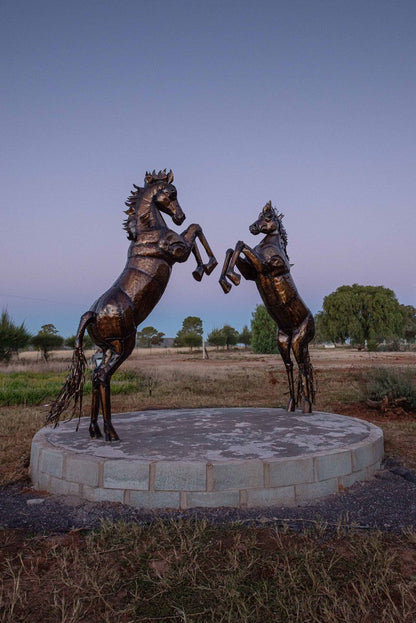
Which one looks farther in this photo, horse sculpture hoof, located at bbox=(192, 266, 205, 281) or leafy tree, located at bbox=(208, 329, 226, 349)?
leafy tree, located at bbox=(208, 329, 226, 349)

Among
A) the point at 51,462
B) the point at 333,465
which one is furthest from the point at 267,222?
the point at 51,462

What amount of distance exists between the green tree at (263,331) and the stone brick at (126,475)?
38.0m

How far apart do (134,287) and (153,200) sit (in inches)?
47.6

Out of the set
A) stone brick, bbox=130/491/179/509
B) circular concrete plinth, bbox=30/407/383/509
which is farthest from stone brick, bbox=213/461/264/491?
stone brick, bbox=130/491/179/509

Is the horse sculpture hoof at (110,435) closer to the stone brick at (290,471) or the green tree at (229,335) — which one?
the stone brick at (290,471)

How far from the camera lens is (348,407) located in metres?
10.6

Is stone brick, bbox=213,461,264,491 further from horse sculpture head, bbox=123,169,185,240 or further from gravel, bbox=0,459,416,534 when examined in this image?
horse sculpture head, bbox=123,169,185,240

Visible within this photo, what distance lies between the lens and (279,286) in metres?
6.43

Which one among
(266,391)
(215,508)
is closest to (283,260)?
(215,508)

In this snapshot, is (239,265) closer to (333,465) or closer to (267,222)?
(267,222)

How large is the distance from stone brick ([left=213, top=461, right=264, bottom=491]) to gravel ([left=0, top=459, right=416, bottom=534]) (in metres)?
0.20

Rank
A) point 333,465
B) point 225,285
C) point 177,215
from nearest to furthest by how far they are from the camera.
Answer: point 333,465 → point 177,215 → point 225,285

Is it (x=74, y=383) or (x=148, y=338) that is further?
(x=148, y=338)

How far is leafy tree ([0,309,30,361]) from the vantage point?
2288 centimetres
